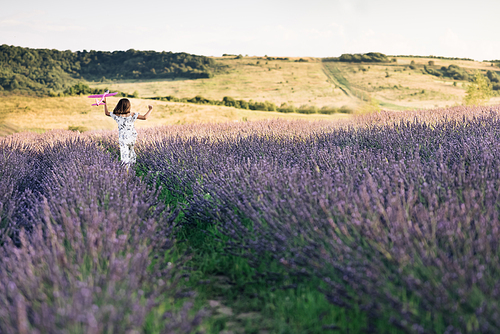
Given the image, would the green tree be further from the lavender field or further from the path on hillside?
the lavender field

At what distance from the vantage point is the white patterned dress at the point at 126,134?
15.9 feet

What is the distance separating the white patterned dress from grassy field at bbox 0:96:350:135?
10.9m

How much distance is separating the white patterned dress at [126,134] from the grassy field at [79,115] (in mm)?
10942

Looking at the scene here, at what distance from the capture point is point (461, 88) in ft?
101

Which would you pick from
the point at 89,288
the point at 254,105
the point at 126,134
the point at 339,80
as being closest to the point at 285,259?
the point at 89,288

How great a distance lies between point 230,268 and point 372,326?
1254mm

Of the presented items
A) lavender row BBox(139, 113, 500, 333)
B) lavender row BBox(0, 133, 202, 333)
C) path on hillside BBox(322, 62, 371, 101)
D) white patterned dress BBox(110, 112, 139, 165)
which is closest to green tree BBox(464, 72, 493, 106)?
path on hillside BBox(322, 62, 371, 101)

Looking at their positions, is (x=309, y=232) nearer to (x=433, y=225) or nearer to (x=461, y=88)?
(x=433, y=225)

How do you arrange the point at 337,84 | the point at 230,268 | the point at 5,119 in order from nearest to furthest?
the point at 230,268
the point at 5,119
the point at 337,84

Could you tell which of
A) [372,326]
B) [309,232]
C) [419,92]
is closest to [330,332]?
[372,326]

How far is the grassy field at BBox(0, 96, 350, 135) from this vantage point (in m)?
16.3

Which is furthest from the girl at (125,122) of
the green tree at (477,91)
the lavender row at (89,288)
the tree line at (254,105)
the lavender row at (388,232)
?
the green tree at (477,91)

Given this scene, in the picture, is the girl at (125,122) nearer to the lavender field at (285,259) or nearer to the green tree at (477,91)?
the lavender field at (285,259)

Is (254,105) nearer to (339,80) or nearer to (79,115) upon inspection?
(339,80)
